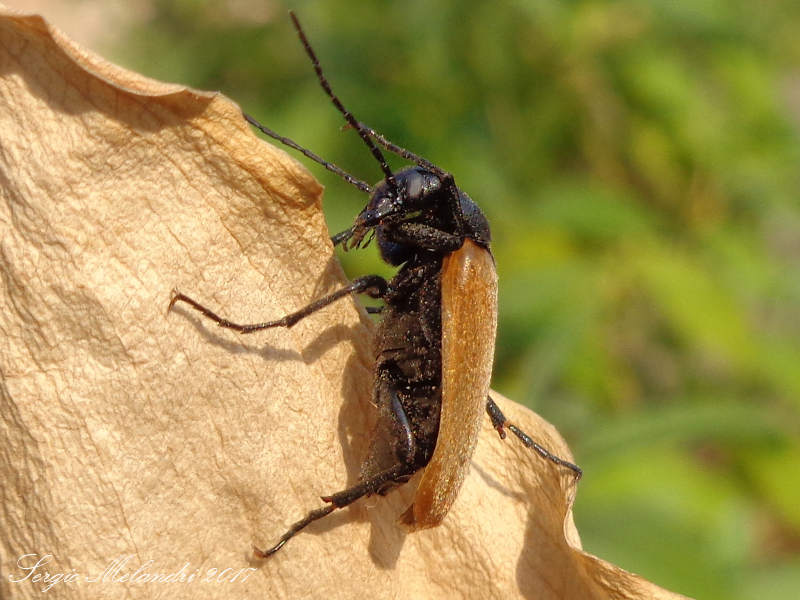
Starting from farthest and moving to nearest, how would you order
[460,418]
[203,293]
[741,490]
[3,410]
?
1. [741,490]
2. [460,418]
3. [203,293]
4. [3,410]

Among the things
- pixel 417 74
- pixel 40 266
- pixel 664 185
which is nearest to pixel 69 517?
pixel 40 266

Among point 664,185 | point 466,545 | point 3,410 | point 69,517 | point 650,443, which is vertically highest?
point 664,185

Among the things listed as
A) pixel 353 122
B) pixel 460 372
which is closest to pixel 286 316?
pixel 460 372

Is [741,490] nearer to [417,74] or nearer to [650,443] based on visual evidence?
[650,443]

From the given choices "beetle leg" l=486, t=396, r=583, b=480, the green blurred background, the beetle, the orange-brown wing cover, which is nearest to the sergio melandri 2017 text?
the beetle

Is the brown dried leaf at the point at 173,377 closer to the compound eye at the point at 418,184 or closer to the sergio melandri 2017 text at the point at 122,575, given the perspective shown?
the sergio melandri 2017 text at the point at 122,575

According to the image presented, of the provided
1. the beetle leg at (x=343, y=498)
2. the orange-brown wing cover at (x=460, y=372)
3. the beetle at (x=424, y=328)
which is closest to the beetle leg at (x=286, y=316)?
the beetle at (x=424, y=328)

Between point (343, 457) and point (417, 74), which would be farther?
point (417, 74)
